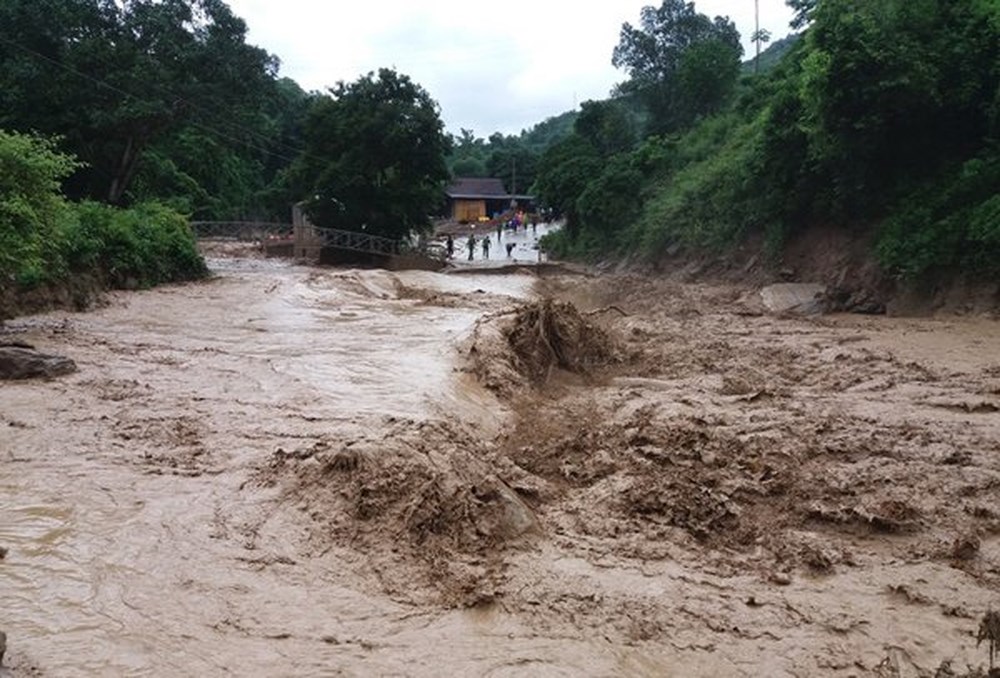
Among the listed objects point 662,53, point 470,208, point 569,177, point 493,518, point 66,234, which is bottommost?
point 493,518

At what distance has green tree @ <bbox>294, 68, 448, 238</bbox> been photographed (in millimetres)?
34750

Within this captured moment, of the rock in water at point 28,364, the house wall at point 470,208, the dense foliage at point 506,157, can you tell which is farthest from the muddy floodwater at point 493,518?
the house wall at point 470,208

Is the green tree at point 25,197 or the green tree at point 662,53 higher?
the green tree at point 662,53

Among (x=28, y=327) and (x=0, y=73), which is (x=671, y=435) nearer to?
(x=28, y=327)

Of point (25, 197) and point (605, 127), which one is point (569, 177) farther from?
point (25, 197)

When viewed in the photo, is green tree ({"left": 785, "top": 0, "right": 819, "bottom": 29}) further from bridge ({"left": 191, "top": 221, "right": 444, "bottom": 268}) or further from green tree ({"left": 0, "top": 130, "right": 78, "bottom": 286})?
green tree ({"left": 0, "top": 130, "right": 78, "bottom": 286})

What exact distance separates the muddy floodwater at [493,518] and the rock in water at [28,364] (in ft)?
1.09

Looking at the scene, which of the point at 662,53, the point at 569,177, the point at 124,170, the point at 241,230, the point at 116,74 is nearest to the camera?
the point at 116,74

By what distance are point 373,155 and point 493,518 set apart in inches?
1226

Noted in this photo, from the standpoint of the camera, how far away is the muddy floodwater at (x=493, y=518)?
4.58 meters

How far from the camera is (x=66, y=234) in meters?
17.5

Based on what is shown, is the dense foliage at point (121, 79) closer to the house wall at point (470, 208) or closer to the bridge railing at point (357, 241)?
the bridge railing at point (357, 241)

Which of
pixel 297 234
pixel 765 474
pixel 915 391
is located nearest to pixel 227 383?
pixel 765 474

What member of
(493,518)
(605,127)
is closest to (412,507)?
(493,518)
